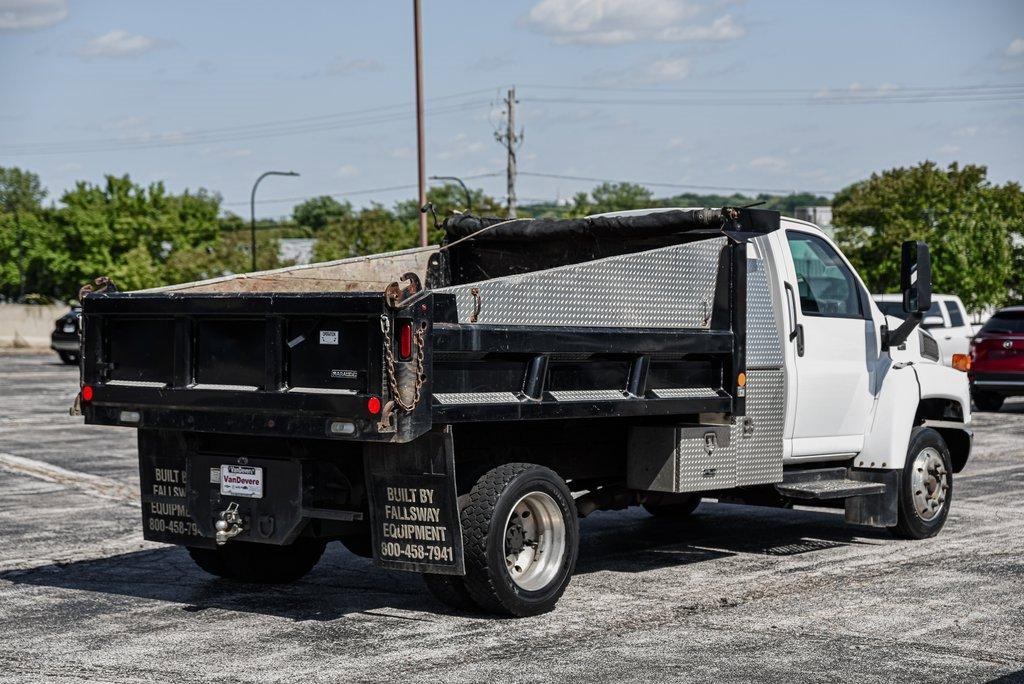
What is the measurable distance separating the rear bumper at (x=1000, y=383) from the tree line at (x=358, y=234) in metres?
20.2

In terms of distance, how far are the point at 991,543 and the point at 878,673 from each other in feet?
13.9

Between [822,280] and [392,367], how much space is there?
4.30m

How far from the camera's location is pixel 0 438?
18.2 m

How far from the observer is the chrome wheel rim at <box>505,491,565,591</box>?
7.57m

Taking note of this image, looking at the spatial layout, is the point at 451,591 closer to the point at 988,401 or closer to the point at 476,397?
the point at 476,397

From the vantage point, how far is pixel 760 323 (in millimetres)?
9133

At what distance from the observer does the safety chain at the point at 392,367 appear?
6633 millimetres

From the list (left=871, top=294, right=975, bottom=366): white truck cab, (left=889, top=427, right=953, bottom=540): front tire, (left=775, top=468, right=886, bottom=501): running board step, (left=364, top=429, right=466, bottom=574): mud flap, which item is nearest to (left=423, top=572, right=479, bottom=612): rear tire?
(left=364, top=429, right=466, bottom=574): mud flap

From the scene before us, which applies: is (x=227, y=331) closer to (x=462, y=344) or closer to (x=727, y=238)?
(x=462, y=344)

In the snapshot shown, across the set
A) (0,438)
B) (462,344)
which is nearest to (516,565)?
(462,344)

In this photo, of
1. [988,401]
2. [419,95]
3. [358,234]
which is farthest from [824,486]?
[358,234]

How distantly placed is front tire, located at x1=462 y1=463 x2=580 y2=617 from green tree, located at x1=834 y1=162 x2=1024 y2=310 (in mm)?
39401

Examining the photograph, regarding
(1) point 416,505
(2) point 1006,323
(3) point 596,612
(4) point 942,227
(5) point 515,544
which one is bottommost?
(3) point 596,612

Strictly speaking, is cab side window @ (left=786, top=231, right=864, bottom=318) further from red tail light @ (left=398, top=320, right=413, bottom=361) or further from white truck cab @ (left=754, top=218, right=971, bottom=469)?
red tail light @ (left=398, top=320, right=413, bottom=361)
